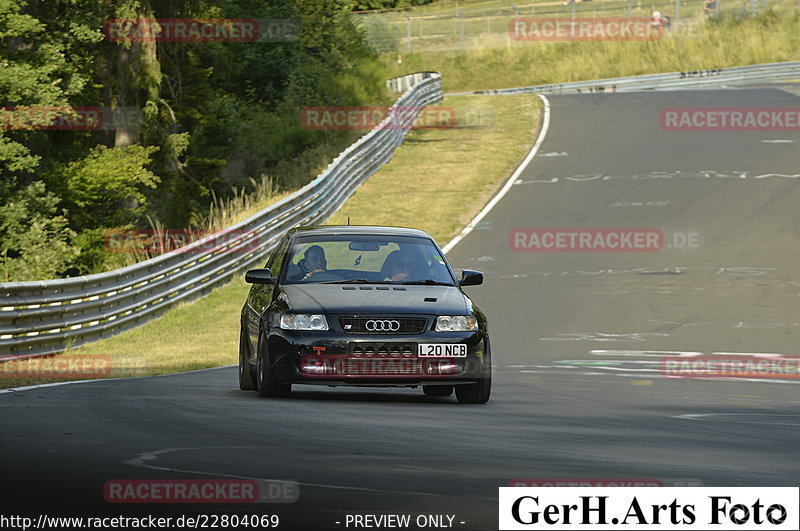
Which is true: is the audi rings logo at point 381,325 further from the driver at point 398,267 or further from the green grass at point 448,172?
the green grass at point 448,172

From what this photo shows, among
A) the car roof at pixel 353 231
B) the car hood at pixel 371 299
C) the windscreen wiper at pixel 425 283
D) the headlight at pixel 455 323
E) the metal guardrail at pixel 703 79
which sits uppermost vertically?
the metal guardrail at pixel 703 79

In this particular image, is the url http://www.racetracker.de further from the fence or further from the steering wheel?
the fence

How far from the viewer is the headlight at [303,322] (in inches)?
430

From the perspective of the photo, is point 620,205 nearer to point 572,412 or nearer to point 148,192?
point 148,192

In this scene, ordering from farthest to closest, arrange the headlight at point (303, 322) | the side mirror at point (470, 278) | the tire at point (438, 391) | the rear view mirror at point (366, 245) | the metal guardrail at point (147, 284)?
1. the metal guardrail at point (147, 284)
2. the tire at point (438, 391)
3. the rear view mirror at point (366, 245)
4. the side mirror at point (470, 278)
5. the headlight at point (303, 322)

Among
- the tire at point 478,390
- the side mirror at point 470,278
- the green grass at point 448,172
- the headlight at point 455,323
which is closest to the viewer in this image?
the headlight at point 455,323

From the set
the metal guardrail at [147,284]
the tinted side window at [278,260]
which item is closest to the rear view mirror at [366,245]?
the tinted side window at [278,260]

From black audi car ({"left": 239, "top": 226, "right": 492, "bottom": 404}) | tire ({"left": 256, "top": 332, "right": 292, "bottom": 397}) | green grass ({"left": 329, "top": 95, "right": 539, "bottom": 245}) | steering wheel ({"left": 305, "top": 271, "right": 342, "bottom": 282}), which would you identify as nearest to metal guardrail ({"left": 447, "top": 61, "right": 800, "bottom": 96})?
green grass ({"left": 329, "top": 95, "right": 539, "bottom": 245})

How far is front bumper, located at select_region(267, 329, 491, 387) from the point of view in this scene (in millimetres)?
10812

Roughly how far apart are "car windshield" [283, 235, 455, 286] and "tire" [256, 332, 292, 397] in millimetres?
809

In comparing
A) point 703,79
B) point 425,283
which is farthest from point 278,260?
point 703,79

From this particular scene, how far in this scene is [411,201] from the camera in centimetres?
3222

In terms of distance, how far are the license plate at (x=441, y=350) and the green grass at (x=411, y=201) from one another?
4746 mm

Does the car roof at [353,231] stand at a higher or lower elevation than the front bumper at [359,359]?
higher
